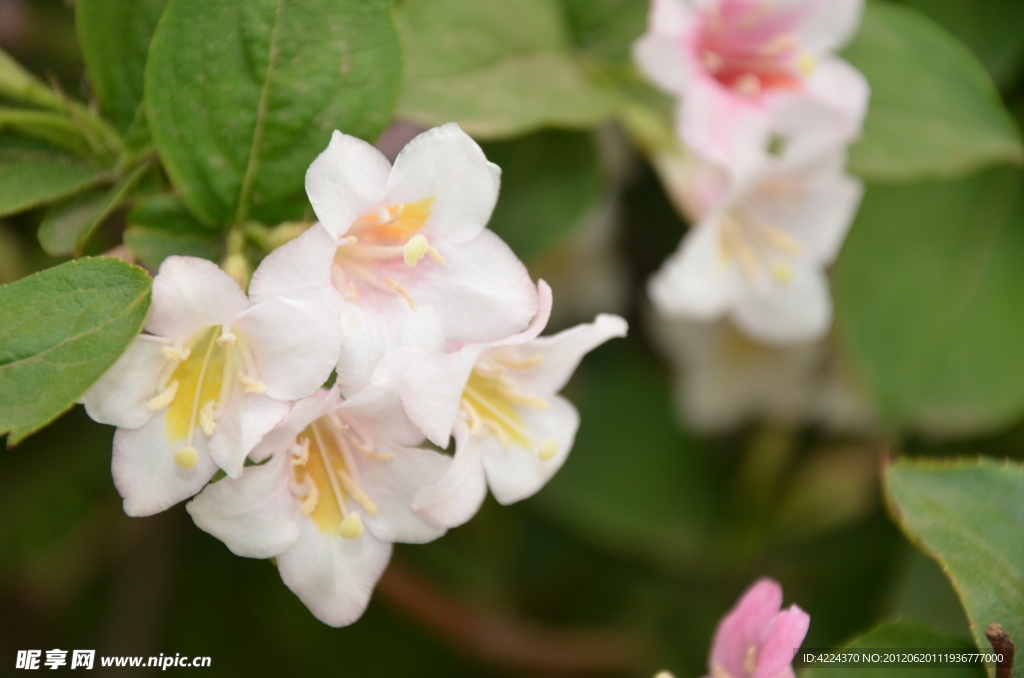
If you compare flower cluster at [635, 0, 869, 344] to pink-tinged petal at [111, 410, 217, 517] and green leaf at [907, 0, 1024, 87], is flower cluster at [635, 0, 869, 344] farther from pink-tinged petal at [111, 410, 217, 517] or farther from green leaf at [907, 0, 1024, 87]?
pink-tinged petal at [111, 410, 217, 517]

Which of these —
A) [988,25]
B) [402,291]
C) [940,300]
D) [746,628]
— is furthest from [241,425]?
[988,25]

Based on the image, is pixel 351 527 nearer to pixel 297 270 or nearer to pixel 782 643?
pixel 297 270

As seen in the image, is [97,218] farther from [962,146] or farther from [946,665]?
[962,146]

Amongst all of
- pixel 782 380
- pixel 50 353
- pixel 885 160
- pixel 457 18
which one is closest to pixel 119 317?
pixel 50 353

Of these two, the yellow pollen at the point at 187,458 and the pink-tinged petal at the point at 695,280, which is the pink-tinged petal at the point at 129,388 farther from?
the pink-tinged petal at the point at 695,280

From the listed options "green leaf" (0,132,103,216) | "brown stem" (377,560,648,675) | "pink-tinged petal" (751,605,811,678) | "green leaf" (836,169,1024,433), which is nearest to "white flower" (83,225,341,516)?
"green leaf" (0,132,103,216)

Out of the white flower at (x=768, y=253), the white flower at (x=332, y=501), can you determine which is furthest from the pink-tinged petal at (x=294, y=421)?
the white flower at (x=768, y=253)
